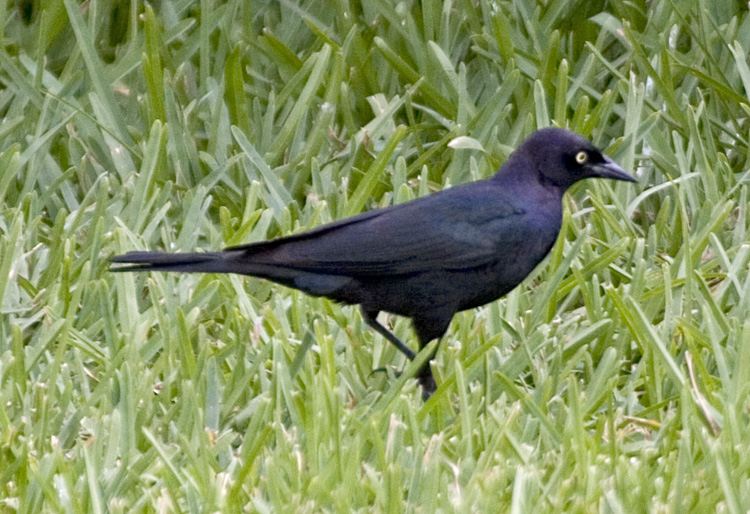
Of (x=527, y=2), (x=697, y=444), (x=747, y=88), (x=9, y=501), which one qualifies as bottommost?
(x=697, y=444)

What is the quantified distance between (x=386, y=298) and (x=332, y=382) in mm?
520

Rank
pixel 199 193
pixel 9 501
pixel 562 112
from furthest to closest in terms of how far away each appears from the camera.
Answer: pixel 562 112, pixel 199 193, pixel 9 501

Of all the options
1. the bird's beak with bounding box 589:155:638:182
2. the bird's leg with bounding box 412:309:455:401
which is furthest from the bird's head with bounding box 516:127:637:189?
the bird's leg with bounding box 412:309:455:401

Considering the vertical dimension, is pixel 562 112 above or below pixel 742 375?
above

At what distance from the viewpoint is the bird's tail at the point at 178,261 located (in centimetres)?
373

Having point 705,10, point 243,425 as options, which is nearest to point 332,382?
point 243,425

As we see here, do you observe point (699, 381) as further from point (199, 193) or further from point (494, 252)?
point (199, 193)

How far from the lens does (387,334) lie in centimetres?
404

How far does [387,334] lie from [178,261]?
66cm

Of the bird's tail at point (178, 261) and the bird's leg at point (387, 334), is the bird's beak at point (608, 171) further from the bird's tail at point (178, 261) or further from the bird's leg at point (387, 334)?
the bird's tail at point (178, 261)

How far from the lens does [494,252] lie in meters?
3.92

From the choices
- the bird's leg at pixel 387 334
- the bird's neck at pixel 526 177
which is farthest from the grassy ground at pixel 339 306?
the bird's neck at pixel 526 177

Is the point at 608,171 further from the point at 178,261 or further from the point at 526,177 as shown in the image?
the point at 178,261

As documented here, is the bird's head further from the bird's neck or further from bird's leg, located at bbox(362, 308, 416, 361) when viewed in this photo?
bird's leg, located at bbox(362, 308, 416, 361)
